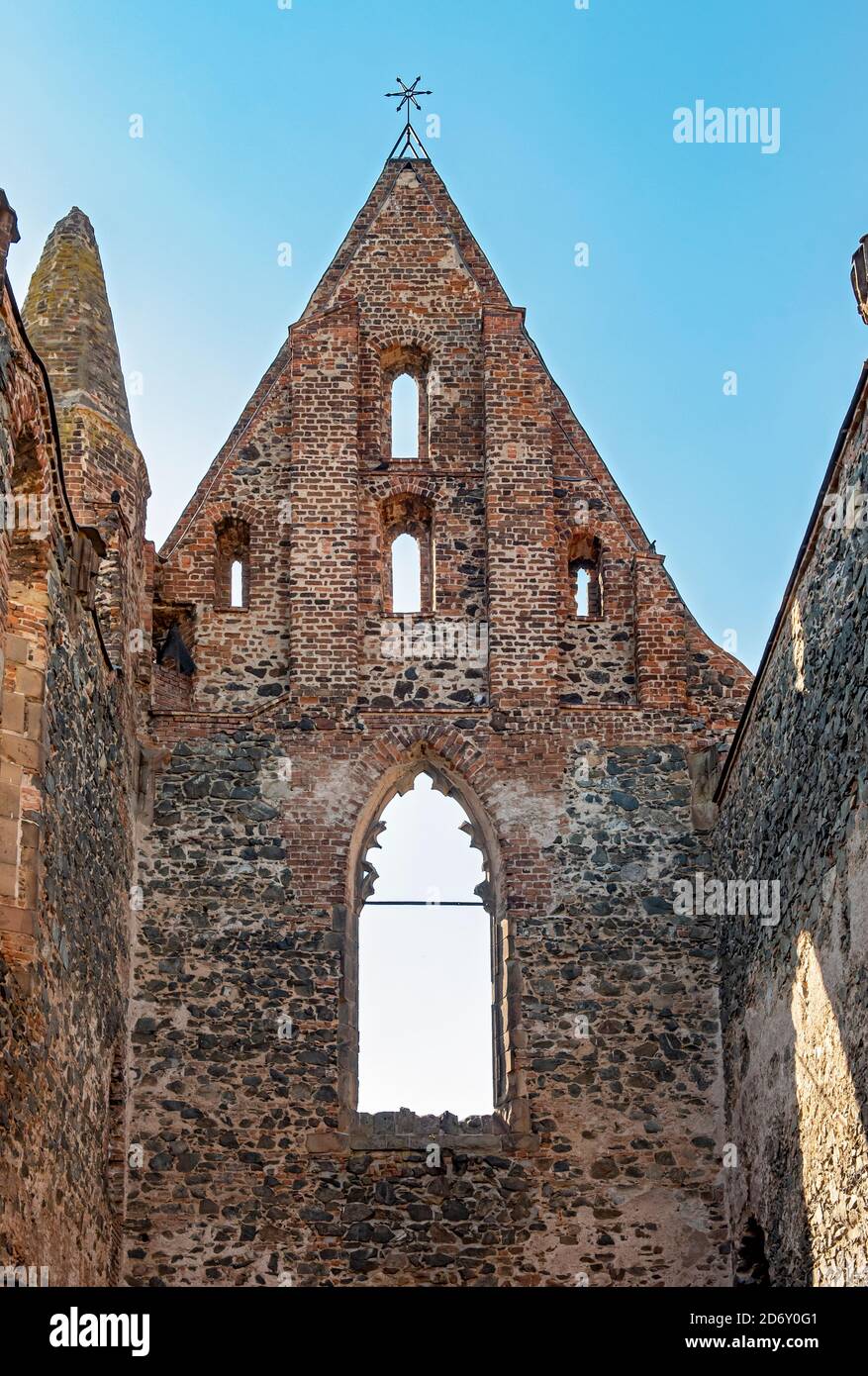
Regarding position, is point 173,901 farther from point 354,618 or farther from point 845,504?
point 845,504

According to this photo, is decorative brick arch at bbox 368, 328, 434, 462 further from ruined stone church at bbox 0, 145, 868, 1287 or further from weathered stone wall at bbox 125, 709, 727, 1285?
weathered stone wall at bbox 125, 709, 727, 1285

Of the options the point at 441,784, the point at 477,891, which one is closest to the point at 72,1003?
the point at 477,891

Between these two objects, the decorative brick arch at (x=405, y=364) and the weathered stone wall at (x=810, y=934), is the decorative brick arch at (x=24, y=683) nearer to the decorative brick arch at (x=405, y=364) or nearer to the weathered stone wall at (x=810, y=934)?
the weathered stone wall at (x=810, y=934)

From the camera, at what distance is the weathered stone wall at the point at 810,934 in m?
11.4

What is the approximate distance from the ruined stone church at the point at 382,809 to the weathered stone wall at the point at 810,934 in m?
0.05

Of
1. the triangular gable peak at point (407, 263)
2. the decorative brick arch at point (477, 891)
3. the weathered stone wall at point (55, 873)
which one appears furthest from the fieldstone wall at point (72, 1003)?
the triangular gable peak at point (407, 263)

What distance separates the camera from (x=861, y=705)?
441 inches

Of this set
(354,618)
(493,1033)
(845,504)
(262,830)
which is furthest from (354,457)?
(845,504)

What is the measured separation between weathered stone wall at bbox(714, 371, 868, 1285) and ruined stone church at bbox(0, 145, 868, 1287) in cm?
5

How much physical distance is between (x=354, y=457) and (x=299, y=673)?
203cm

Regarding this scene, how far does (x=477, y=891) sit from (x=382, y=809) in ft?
3.24

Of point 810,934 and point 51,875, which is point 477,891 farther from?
point 51,875

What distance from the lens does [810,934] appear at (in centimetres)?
1255

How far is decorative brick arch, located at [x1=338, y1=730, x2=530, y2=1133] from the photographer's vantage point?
51.2 ft
